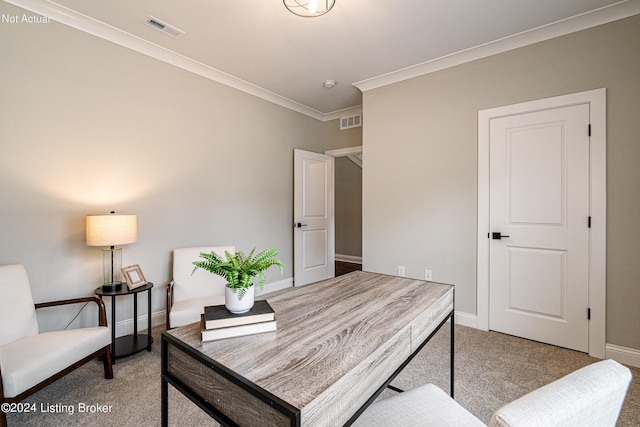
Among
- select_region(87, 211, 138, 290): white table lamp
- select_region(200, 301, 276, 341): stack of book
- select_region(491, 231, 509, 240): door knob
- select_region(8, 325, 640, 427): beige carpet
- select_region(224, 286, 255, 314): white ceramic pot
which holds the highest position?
select_region(87, 211, 138, 290): white table lamp

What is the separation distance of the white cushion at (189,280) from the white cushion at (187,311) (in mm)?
199

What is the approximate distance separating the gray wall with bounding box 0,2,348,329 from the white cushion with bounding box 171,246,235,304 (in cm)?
29

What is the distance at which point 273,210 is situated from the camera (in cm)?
407

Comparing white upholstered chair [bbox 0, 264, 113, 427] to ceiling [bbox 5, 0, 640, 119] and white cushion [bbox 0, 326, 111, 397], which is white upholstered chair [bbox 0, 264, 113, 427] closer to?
white cushion [bbox 0, 326, 111, 397]

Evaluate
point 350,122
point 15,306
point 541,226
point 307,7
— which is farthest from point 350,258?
point 15,306

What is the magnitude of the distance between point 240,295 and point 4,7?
2810 millimetres

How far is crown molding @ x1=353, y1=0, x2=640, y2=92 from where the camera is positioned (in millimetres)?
2252

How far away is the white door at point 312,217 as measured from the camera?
4.30 metres

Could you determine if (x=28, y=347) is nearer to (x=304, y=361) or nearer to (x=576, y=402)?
(x=304, y=361)

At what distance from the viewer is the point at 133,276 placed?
8.11 ft

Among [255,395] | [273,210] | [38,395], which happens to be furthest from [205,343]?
[273,210]

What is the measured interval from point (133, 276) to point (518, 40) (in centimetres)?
395

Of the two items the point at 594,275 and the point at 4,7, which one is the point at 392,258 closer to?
the point at 594,275

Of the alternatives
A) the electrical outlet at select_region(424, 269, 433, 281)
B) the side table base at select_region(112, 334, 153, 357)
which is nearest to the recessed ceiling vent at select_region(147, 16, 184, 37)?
the side table base at select_region(112, 334, 153, 357)
